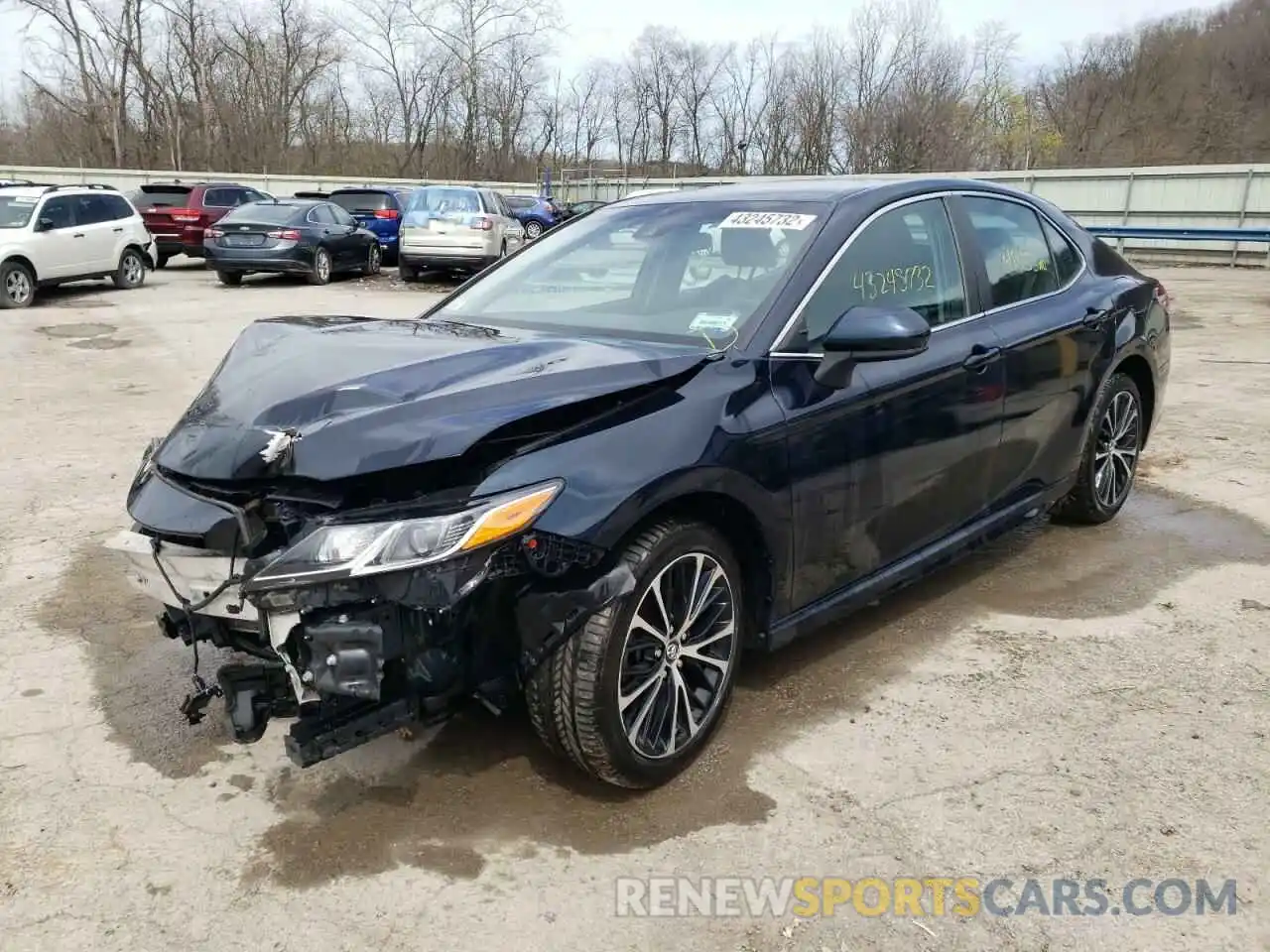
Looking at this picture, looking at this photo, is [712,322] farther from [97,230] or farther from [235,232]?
[235,232]

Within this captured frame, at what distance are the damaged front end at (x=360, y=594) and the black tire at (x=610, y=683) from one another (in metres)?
0.06

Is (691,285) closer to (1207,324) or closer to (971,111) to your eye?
(1207,324)

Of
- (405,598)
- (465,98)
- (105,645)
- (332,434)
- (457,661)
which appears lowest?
(105,645)

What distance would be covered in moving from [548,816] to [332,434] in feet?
4.09

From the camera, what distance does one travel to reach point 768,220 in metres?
3.63

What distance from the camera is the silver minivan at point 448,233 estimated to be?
18.5 metres

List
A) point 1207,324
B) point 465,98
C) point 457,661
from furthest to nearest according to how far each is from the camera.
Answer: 1. point 465,98
2. point 1207,324
3. point 457,661

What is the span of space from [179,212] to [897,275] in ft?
68.9

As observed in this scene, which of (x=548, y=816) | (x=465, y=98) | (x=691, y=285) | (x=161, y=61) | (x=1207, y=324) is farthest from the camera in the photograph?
(x=465, y=98)

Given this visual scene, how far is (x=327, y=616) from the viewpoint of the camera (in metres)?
2.46

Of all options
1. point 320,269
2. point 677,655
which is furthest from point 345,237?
point 677,655

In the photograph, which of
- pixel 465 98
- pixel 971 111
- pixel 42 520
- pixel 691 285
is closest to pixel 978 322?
pixel 691 285

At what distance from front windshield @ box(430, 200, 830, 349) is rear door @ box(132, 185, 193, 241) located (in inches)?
777

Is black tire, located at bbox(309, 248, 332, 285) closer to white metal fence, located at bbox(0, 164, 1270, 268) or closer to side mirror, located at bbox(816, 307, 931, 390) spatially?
white metal fence, located at bbox(0, 164, 1270, 268)
